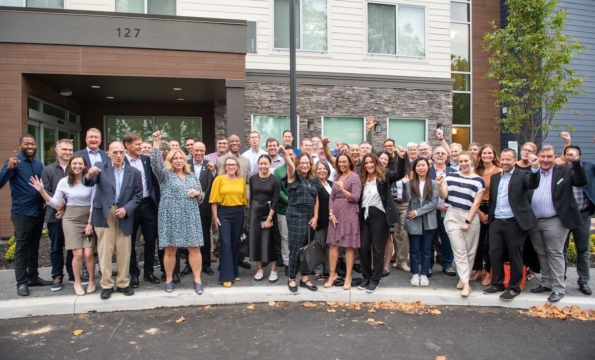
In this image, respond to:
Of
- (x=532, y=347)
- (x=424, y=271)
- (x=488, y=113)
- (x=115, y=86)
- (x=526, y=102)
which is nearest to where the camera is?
(x=532, y=347)

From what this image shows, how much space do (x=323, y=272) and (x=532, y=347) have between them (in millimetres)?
2999

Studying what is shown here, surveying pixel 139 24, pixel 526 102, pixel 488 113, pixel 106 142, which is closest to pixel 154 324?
pixel 139 24

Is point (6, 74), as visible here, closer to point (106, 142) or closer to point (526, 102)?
point (106, 142)

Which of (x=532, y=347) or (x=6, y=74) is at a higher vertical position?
(x=6, y=74)

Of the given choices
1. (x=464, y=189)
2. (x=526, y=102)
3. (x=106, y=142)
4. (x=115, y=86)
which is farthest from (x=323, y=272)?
(x=106, y=142)

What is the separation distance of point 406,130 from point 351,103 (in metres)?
2.09

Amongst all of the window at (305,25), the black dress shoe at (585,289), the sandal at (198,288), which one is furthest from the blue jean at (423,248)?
the window at (305,25)

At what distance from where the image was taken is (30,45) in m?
8.89

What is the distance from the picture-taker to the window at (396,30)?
13125mm

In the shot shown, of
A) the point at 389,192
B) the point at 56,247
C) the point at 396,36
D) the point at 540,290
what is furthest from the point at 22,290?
the point at 396,36

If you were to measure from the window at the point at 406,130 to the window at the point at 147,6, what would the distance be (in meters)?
7.34

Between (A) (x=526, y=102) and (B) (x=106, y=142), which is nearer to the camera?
(A) (x=526, y=102)

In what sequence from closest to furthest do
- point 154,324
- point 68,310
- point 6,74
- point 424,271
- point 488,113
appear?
point 154,324, point 68,310, point 424,271, point 6,74, point 488,113

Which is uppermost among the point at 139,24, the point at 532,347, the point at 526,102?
the point at 139,24
